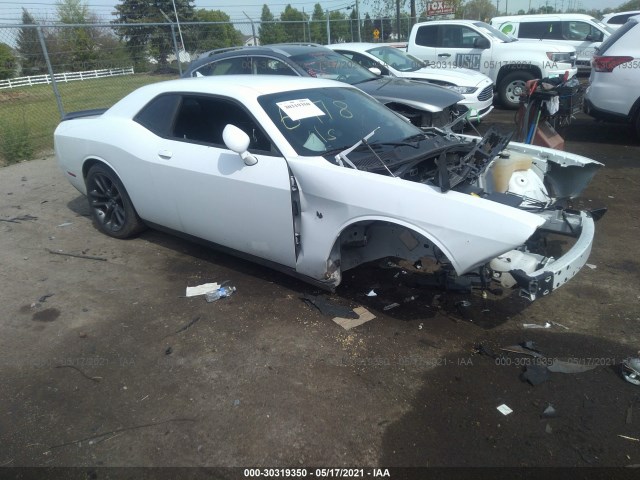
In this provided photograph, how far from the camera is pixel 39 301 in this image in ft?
13.5

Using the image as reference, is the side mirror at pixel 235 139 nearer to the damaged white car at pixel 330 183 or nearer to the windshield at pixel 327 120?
the damaged white car at pixel 330 183

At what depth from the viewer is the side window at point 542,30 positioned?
1477cm

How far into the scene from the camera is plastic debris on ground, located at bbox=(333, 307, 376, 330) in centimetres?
356

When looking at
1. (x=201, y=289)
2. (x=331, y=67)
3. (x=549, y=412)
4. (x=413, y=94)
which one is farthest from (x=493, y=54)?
(x=549, y=412)

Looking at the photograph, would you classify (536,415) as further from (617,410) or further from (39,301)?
(39,301)

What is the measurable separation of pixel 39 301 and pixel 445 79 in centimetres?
782

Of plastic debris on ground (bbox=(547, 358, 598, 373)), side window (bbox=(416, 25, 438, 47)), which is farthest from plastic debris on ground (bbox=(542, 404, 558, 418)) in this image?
side window (bbox=(416, 25, 438, 47))

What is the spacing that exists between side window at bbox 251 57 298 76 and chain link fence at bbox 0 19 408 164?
13.8ft

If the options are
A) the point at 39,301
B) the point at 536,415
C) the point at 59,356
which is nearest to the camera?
the point at 536,415

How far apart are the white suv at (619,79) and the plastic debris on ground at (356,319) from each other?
6.45m

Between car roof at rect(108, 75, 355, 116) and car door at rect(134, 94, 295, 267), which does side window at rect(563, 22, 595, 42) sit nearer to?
car roof at rect(108, 75, 355, 116)

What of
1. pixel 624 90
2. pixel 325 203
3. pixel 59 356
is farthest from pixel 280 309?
pixel 624 90

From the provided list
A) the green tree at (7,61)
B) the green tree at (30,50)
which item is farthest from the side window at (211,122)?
the green tree at (7,61)

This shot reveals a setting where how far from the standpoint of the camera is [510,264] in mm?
3084
